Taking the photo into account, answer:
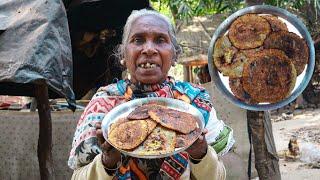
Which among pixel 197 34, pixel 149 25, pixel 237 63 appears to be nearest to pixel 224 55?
pixel 237 63

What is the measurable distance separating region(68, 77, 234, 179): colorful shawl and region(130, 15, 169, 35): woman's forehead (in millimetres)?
193

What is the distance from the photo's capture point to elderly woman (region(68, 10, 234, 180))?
61.6 inches

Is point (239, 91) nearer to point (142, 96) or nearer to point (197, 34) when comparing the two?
point (142, 96)

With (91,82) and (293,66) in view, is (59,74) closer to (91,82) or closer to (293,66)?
(293,66)

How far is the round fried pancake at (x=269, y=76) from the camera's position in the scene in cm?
288

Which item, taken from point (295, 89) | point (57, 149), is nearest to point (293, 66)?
point (295, 89)

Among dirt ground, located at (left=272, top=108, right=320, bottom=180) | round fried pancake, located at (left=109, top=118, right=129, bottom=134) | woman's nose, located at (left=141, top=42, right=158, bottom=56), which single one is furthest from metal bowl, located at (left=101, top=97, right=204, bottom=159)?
dirt ground, located at (left=272, top=108, right=320, bottom=180)

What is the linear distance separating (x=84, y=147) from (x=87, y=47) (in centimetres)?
364

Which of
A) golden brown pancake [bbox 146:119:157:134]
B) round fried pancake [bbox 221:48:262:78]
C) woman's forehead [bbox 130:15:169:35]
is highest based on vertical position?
woman's forehead [bbox 130:15:169:35]

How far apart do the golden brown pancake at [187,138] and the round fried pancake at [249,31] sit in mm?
1501

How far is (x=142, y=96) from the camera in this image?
175cm

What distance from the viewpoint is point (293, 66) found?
2.89 m

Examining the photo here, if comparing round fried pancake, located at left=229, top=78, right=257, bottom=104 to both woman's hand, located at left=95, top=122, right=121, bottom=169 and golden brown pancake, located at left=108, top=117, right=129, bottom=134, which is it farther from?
woman's hand, located at left=95, top=122, right=121, bottom=169

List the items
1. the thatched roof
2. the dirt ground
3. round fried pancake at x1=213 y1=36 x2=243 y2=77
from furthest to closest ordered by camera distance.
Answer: the thatched roof
the dirt ground
round fried pancake at x1=213 y1=36 x2=243 y2=77
